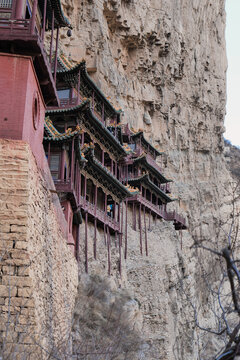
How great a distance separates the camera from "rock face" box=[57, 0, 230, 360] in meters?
28.0

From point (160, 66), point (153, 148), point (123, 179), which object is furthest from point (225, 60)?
point (123, 179)

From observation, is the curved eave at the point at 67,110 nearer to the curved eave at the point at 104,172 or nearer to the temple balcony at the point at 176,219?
the curved eave at the point at 104,172

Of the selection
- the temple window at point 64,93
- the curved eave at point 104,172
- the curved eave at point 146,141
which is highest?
the curved eave at point 146,141

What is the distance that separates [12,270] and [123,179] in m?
25.5

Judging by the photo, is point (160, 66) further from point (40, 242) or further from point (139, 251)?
point (40, 242)

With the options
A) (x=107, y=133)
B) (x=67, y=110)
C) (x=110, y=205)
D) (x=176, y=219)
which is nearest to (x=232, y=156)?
(x=176, y=219)

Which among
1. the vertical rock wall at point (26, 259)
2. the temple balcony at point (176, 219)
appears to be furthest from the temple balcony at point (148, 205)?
the vertical rock wall at point (26, 259)

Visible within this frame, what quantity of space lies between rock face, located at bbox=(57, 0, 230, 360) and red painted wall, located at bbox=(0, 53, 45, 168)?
13142 millimetres

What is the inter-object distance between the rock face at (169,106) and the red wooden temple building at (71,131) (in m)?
2.16

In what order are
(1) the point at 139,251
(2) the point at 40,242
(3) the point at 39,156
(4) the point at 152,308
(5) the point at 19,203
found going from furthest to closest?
(1) the point at 139,251
(4) the point at 152,308
(3) the point at 39,156
(2) the point at 40,242
(5) the point at 19,203

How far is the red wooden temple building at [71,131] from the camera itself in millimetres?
10867

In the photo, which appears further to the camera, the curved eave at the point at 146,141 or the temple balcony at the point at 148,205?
the curved eave at the point at 146,141

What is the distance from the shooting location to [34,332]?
891cm

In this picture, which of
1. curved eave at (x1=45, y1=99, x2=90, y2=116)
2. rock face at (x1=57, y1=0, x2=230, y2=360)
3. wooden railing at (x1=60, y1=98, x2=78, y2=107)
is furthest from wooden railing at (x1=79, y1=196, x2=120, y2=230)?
wooden railing at (x1=60, y1=98, x2=78, y2=107)
